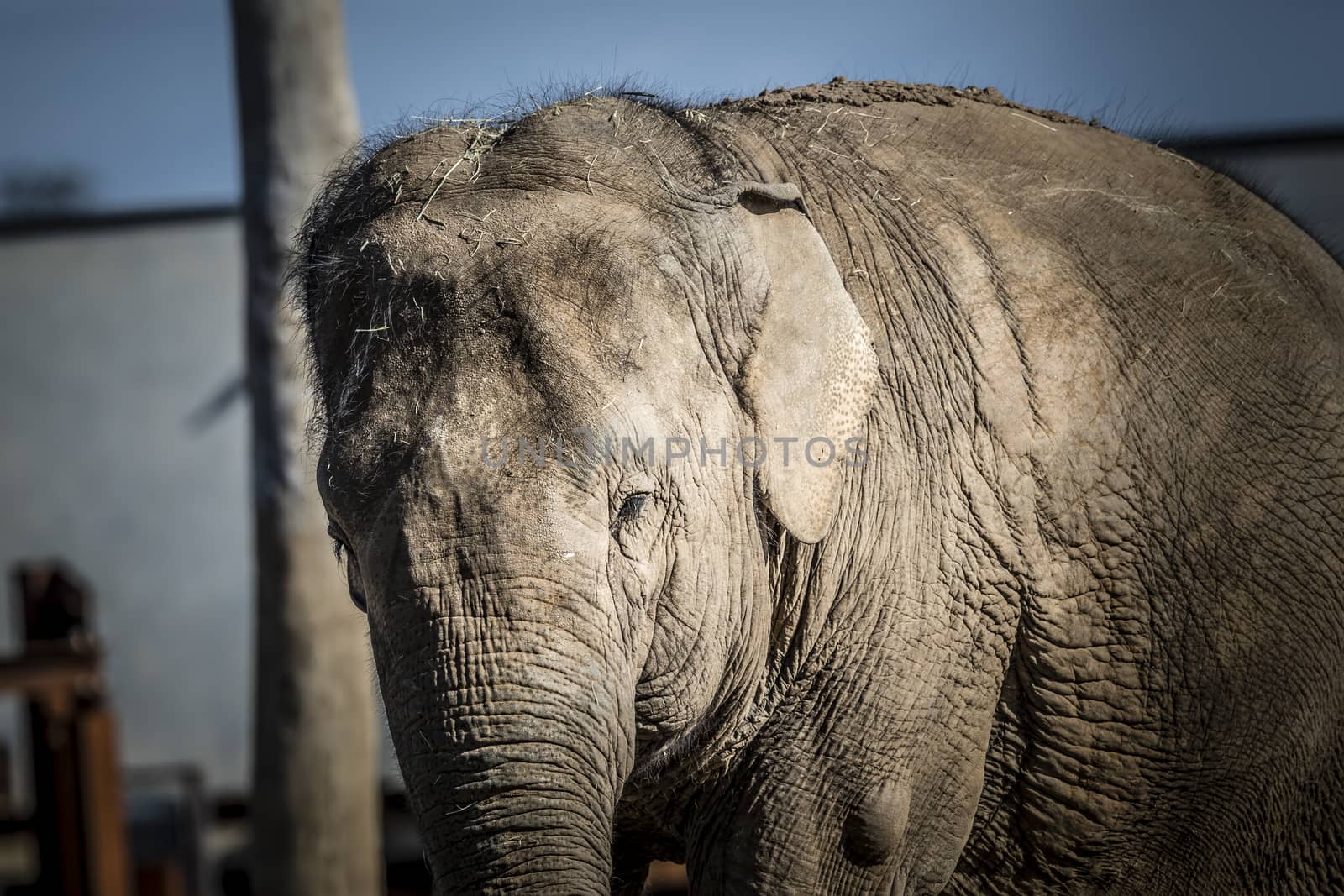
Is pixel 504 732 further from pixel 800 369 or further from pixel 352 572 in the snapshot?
pixel 800 369

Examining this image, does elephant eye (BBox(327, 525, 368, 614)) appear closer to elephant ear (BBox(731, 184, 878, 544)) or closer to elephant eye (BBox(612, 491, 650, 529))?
elephant eye (BBox(612, 491, 650, 529))

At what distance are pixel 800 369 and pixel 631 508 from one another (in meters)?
0.31

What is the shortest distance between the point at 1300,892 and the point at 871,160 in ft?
5.20

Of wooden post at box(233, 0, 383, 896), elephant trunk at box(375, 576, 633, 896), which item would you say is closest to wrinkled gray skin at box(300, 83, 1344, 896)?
elephant trunk at box(375, 576, 633, 896)

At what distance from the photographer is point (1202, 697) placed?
2000 millimetres

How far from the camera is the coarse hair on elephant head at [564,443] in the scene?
1.42 m

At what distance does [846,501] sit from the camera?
5.78ft

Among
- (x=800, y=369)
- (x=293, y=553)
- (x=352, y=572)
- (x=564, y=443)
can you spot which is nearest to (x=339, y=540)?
(x=352, y=572)

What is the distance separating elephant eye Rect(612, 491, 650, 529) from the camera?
4.97 ft

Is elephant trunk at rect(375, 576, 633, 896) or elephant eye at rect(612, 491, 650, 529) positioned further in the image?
elephant eye at rect(612, 491, 650, 529)

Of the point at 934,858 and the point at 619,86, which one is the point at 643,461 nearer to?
the point at 619,86

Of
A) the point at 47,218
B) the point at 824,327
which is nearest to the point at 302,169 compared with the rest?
the point at 824,327

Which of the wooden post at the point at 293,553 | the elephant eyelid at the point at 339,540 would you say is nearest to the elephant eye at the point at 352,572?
the elephant eyelid at the point at 339,540

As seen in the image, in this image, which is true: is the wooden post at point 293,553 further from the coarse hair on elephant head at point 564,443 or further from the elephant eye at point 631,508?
the elephant eye at point 631,508
